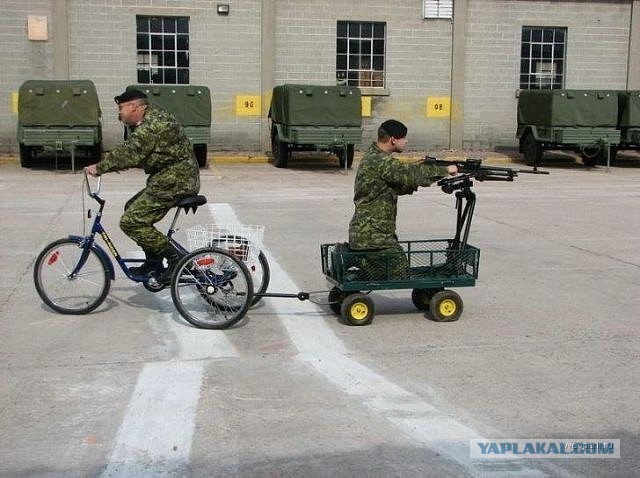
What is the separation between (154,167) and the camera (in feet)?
22.8

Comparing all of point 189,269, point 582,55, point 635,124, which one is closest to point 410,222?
point 189,269

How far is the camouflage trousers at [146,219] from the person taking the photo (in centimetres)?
689

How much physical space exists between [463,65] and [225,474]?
22889 millimetres

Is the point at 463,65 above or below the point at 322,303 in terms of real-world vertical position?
above

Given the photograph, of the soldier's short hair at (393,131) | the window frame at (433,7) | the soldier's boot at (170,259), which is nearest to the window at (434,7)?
the window frame at (433,7)

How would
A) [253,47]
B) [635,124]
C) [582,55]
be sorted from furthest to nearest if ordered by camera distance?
[582,55], [253,47], [635,124]

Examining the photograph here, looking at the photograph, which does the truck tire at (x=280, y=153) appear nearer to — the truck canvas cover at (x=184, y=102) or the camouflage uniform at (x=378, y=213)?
the truck canvas cover at (x=184, y=102)

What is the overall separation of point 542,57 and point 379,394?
22883 mm

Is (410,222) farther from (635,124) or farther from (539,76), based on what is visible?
(539,76)

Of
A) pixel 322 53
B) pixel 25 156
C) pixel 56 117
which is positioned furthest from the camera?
pixel 322 53

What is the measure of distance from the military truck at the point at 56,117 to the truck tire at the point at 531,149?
37.1 feet

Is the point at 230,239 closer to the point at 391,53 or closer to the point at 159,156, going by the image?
the point at 159,156

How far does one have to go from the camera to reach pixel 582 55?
26.4 m

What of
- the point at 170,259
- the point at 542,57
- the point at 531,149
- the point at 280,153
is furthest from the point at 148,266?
the point at 542,57
